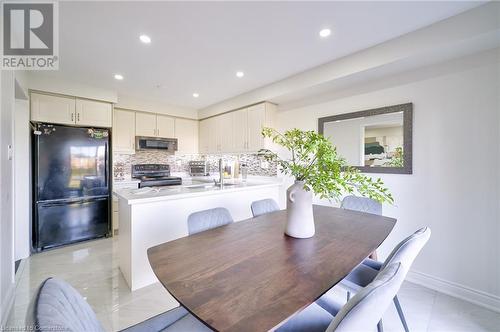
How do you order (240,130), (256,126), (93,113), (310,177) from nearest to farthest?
1. (310,177)
2. (93,113)
3. (256,126)
4. (240,130)

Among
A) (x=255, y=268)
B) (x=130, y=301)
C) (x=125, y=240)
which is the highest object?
(x=255, y=268)

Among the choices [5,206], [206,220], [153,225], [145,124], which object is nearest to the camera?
[206,220]

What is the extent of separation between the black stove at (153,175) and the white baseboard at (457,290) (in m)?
3.99

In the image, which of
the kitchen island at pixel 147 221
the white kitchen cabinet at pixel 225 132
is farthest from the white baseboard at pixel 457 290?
the white kitchen cabinet at pixel 225 132

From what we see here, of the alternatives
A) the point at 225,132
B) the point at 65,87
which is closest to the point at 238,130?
the point at 225,132

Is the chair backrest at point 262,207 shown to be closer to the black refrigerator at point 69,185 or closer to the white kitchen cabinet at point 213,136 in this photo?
the white kitchen cabinet at point 213,136

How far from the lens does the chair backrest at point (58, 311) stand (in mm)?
531

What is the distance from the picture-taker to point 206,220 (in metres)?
1.59

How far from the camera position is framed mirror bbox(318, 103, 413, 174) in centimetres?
232

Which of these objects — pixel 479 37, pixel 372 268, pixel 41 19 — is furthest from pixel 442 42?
pixel 41 19

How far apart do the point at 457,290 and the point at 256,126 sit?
122 inches

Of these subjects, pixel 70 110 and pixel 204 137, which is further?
pixel 204 137

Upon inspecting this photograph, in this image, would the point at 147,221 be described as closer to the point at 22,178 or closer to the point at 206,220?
the point at 206,220

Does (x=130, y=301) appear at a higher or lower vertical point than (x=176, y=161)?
lower
